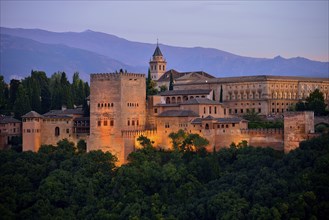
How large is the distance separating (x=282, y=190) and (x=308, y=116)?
6.71 metres

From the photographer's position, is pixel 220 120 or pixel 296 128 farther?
pixel 220 120

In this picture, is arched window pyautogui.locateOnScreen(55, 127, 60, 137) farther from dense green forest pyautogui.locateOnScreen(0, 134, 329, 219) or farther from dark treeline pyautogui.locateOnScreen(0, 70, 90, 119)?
dark treeline pyautogui.locateOnScreen(0, 70, 90, 119)

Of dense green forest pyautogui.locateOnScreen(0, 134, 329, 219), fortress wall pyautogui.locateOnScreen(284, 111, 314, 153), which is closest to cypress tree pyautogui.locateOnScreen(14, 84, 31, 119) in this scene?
dense green forest pyautogui.locateOnScreen(0, 134, 329, 219)

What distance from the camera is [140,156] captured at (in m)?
52.6

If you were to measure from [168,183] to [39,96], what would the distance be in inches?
821

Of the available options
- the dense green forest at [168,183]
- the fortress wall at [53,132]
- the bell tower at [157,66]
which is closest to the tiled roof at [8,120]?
the dense green forest at [168,183]

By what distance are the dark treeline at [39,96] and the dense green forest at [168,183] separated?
826cm

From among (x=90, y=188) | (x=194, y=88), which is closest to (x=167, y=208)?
(x=90, y=188)

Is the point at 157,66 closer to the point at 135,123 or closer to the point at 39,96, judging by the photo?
the point at 39,96

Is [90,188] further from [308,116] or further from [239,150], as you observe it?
[308,116]

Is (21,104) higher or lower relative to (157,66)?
lower

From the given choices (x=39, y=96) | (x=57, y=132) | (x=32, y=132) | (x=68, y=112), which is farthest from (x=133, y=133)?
(x=39, y=96)

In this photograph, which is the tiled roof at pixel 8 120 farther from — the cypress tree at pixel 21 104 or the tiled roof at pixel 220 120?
the tiled roof at pixel 220 120

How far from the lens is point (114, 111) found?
54719 mm
